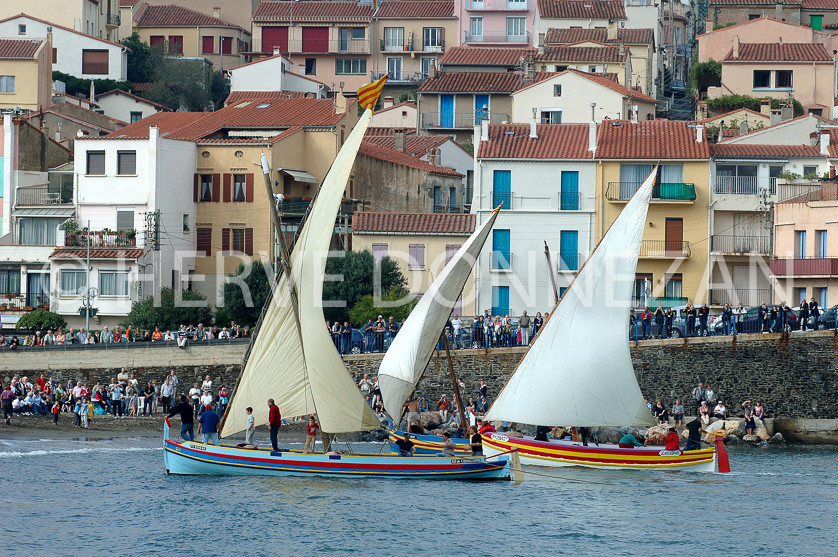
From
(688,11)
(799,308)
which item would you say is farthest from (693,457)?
(688,11)

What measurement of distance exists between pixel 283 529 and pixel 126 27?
88.8 m

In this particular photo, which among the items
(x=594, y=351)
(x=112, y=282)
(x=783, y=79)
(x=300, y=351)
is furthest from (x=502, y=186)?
(x=783, y=79)

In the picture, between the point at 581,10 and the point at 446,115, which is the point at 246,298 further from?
the point at 581,10

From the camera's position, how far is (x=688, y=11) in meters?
127

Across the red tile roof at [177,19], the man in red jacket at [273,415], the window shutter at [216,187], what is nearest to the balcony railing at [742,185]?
the window shutter at [216,187]

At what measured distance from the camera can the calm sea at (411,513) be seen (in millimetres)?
33625

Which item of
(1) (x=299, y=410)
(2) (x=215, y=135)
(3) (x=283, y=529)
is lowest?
(3) (x=283, y=529)

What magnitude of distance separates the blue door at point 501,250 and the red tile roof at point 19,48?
38.2m

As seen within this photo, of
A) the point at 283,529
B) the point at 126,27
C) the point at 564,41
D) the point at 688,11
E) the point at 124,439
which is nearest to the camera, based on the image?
the point at 283,529

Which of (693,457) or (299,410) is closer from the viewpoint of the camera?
(299,410)

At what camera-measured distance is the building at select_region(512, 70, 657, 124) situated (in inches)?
3132

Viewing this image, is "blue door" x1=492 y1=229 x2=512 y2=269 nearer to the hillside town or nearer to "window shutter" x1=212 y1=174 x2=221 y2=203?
the hillside town

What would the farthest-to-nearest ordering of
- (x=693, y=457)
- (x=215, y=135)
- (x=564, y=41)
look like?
1. (x=564, y=41)
2. (x=215, y=135)
3. (x=693, y=457)

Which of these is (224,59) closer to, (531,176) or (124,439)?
(531,176)
